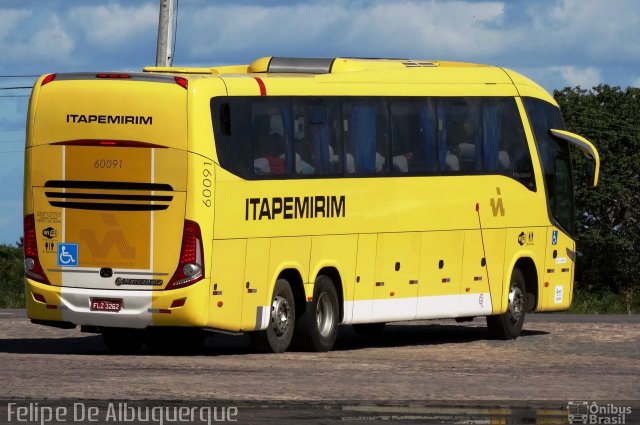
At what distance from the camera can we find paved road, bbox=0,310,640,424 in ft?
51.1

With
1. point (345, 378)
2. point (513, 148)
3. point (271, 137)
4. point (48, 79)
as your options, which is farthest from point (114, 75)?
point (513, 148)

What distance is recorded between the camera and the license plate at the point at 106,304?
21.8m

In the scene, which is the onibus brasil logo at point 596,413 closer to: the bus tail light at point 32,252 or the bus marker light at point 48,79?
the bus tail light at point 32,252

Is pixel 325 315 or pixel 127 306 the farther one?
pixel 325 315

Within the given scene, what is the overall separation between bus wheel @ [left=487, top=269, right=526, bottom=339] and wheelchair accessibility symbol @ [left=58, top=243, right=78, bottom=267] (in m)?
7.90

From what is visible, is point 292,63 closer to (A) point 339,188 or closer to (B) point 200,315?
(A) point 339,188

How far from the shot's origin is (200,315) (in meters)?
21.6

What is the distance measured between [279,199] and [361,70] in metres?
2.74

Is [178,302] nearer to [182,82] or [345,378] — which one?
[182,82]

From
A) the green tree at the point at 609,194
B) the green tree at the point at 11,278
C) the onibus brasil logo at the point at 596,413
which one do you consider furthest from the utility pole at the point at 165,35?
the green tree at the point at 609,194

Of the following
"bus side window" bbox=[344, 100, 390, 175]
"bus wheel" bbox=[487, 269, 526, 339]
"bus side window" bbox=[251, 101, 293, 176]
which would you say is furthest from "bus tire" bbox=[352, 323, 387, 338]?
"bus side window" bbox=[251, 101, 293, 176]

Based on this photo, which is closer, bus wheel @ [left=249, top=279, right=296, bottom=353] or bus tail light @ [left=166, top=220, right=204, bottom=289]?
bus tail light @ [left=166, top=220, right=204, bottom=289]

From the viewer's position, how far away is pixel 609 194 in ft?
296

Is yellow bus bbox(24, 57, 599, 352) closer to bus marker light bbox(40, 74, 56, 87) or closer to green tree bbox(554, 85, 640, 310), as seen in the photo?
bus marker light bbox(40, 74, 56, 87)
